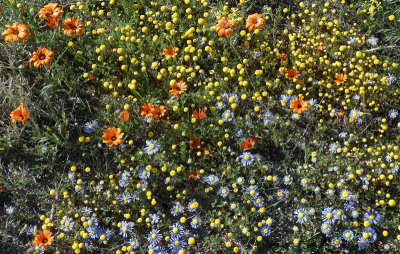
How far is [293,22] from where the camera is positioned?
447 cm

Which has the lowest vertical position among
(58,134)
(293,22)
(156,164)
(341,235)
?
(341,235)

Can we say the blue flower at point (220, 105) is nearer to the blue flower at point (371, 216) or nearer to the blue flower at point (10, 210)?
the blue flower at point (371, 216)

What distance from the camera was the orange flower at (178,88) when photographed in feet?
13.1

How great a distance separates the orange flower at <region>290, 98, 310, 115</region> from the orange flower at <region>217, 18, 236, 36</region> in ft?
3.00

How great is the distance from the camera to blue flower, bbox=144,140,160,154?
3.76m

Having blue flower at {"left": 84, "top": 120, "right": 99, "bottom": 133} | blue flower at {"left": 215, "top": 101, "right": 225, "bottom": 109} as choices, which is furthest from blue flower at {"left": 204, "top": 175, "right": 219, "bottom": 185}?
blue flower at {"left": 84, "top": 120, "right": 99, "bottom": 133}

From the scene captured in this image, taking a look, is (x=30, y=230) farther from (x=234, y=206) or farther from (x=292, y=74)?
(x=292, y=74)

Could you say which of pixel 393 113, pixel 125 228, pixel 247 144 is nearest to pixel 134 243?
pixel 125 228

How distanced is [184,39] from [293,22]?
3.94 feet

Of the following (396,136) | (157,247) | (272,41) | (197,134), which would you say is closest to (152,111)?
(197,134)

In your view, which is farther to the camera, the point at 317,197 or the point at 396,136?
the point at 396,136

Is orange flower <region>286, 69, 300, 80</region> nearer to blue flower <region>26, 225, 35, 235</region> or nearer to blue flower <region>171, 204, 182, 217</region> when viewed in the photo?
blue flower <region>171, 204, 182, 217</region>

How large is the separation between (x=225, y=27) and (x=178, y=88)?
2.53ft

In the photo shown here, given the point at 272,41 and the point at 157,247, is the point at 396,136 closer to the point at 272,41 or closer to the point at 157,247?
the point at 272,41
